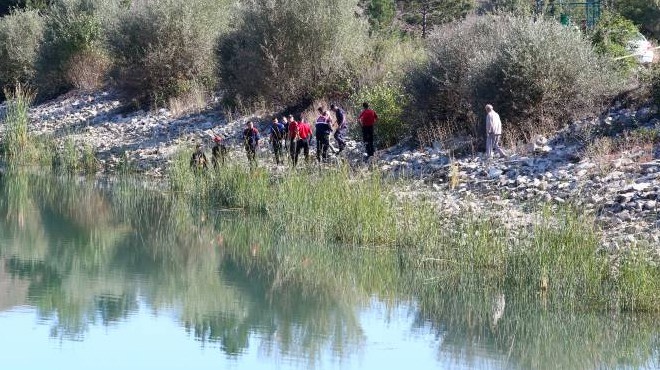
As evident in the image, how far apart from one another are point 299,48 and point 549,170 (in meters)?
14.2

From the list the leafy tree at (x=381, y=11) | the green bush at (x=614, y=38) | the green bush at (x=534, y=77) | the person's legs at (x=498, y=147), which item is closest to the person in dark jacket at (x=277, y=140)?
the green bush at (x=534, y=77)

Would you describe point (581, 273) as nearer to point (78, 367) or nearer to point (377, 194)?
point (377, 194)

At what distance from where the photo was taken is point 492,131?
85.9ft

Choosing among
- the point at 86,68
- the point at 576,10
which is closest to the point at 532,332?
the point at 576,10

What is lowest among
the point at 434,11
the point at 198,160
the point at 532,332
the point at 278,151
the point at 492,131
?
the point at 532,332

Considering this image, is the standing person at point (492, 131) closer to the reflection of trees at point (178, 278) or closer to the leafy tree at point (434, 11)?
the reflection of trees at point (178, 278)

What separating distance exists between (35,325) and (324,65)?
77.7 ft

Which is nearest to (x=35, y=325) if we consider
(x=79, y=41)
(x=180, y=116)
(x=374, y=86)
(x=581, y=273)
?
(x=581, y=273)

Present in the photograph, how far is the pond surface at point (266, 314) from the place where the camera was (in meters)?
13.0

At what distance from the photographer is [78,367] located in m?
12.4

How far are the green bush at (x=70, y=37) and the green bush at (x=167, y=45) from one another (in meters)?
6.70

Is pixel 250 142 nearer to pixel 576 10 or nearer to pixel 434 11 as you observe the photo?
pixel 576 10

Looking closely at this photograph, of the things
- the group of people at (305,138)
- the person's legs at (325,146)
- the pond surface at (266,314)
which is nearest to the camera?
the pond surface at (266,314)

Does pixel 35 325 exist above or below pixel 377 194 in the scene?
below
